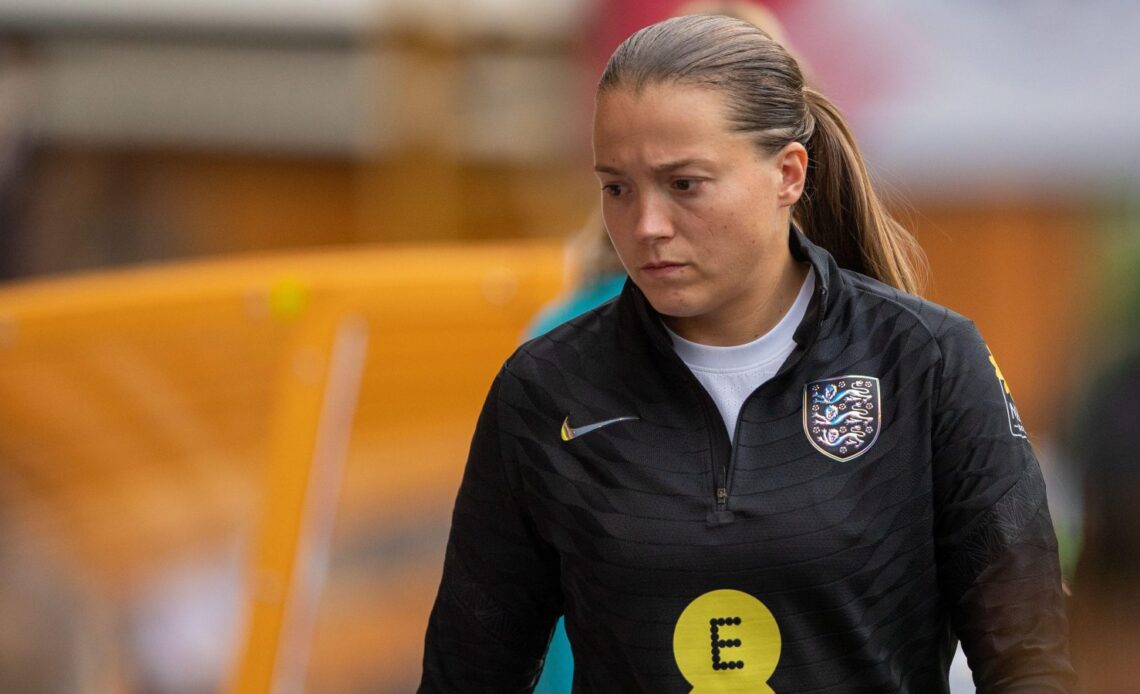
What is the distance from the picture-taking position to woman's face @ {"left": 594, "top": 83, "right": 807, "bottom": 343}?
1798mm

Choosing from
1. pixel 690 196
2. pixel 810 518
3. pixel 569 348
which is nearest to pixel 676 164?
pixel 690 196

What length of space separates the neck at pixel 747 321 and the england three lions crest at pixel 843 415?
0.31ft

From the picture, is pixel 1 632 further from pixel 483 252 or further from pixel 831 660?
pixel 831 660

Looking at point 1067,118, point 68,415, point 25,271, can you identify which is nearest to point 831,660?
point 68,415

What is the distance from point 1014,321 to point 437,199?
3432 millimetres

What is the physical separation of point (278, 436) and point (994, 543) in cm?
290

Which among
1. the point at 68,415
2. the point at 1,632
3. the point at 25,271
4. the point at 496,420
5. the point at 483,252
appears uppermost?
the point at 25,271

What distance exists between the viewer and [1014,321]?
7402 millimetres

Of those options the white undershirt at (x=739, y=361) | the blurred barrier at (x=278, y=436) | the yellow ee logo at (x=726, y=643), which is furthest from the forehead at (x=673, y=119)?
the blurred barrier at (x=278, y=436)

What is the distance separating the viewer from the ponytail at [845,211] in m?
2.05

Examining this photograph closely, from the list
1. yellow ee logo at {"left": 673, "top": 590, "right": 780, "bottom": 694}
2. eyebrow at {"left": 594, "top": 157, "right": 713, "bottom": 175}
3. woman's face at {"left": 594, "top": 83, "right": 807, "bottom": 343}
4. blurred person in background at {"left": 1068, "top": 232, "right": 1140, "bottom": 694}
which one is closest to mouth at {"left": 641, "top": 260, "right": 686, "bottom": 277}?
woman's face at {"left": 594, "top": 83, "right": 807, "bottom": 343}

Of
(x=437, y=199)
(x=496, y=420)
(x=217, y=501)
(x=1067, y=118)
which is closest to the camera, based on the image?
(x=496, y=420)

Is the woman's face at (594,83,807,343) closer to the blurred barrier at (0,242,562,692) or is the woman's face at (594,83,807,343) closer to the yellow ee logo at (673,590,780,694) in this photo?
the yellow ee logo at (673,590,780,694)

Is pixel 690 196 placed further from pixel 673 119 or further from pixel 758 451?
pixel 758 451
